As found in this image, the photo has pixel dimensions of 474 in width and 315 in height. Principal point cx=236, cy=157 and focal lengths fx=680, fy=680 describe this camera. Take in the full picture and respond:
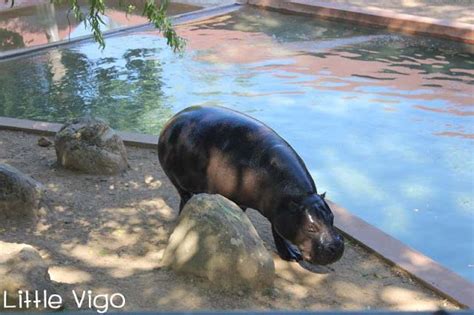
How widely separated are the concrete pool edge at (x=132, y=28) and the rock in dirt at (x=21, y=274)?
27.0 feet

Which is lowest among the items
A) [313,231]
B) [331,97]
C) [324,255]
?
[331,97]

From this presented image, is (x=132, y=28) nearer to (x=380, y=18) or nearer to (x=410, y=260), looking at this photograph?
(x=380, y=18)

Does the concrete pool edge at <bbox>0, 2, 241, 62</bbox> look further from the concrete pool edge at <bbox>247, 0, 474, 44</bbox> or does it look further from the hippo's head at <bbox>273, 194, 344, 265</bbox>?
the hippo's head at <bbox>273, 194, 344, 265</bbox>

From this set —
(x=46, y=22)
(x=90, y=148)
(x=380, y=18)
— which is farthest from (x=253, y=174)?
(x=46, y=22)

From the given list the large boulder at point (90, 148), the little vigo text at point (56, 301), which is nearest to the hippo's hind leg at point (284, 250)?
the little vigo text at point (56, 301)

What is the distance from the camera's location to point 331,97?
880cm

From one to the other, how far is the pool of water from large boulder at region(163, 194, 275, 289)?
1.82 meters

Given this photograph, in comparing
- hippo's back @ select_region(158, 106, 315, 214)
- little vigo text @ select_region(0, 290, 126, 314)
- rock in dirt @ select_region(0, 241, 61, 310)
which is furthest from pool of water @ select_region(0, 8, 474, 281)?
rock in dirt @ select_region(0, 241, 61, 310)

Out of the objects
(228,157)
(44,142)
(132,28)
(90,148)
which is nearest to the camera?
(228,157)

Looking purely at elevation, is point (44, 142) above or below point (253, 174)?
below

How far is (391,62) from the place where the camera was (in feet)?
34.7

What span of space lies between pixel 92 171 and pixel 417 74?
227 inches

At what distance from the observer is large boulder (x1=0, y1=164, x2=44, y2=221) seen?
15.2ft

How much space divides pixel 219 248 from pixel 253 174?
21.9 inches
